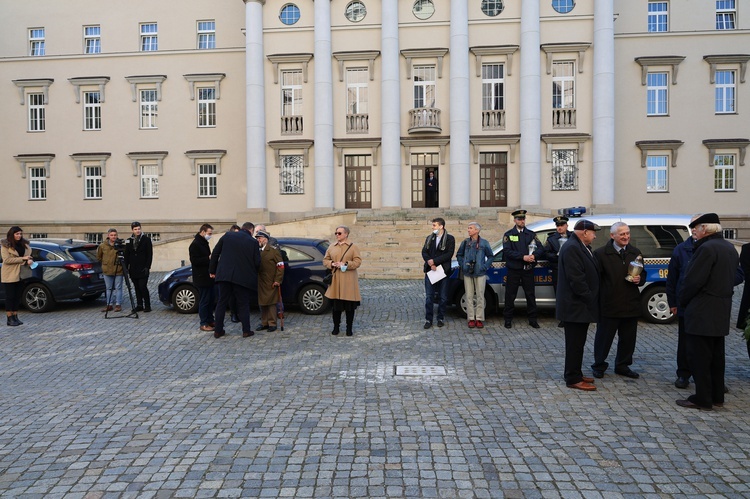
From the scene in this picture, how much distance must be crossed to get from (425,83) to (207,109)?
12120 millimetres

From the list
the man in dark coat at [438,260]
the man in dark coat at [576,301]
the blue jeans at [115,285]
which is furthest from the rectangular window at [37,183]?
the man in dark coat at [576,301]

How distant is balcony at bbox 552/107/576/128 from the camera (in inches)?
1137

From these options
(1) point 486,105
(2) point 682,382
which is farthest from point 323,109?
(2) point 682,382

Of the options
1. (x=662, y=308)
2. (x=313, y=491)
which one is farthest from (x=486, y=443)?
(x=662, y=308)

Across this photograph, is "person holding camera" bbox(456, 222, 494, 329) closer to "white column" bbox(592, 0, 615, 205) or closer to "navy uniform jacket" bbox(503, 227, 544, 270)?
"navy uniform jacket" bbox(503, 227, 544, 270)

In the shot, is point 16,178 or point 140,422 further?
point 16,178

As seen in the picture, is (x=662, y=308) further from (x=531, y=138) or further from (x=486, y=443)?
(x=531, y=138)

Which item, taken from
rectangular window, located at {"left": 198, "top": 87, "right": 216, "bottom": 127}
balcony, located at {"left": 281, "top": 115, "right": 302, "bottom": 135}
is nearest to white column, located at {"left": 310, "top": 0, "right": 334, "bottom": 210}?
balcony, located at {"left": 281, "top": 115, "right": 302, "bottom": 135}

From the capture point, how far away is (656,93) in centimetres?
2962

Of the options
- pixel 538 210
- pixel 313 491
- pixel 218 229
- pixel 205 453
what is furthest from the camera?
pixel 218 229

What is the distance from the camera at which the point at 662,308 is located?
11.1 m

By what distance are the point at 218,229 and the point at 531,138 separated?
1699 centimetres

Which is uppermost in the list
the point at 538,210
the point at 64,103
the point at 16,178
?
the point at 64,103

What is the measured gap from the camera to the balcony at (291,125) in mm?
30219
